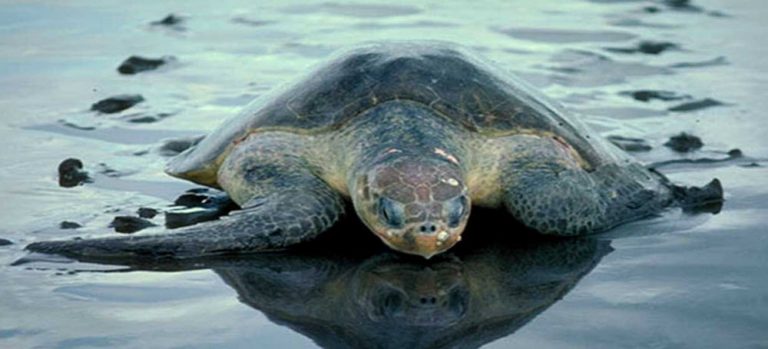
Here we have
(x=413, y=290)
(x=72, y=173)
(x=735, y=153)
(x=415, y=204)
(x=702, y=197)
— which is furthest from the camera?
(x=735, y=153)

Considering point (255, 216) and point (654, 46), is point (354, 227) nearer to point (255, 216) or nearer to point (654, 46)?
point (255, 216)

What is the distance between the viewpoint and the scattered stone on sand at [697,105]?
8.21 m

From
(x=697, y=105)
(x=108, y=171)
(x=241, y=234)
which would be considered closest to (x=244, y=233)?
(x=241, y=234)

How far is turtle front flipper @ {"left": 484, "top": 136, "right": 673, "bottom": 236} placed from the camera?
564 centimetres

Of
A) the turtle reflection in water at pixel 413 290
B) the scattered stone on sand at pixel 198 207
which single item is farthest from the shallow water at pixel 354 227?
the scattered stone on sand at pixel 198 207

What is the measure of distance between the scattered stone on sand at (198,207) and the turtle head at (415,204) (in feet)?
3.11

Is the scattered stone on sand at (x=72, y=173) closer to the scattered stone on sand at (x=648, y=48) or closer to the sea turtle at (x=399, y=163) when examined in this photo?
the sea turtle at (x=399, y=163)

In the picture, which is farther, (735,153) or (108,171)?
(735,153)

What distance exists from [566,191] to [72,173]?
2496 millimetres

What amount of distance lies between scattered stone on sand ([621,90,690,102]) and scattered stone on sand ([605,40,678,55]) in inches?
48.8

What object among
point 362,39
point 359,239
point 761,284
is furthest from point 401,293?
point 362,39

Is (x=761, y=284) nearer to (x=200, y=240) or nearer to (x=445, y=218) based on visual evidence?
(x=445, y=218)

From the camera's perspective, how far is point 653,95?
8555mm

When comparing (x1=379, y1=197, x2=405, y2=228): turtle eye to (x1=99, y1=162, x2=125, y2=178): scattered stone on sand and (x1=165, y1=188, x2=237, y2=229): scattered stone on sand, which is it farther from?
(x1=99, y1=162, x2=125, y2=178): scattered stone on sand
